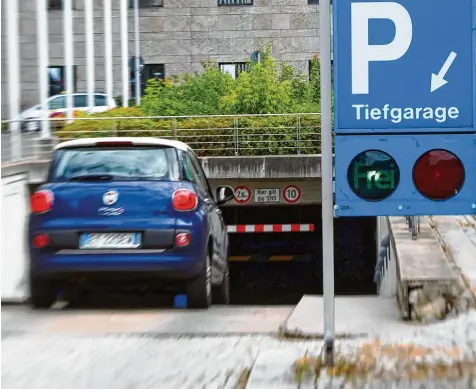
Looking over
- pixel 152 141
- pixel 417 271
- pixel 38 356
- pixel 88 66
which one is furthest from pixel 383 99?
pixel 88 66

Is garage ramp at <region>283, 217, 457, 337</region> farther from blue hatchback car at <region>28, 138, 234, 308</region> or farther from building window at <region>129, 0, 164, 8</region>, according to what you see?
building window at <region>129, 0, 164, 8</region>

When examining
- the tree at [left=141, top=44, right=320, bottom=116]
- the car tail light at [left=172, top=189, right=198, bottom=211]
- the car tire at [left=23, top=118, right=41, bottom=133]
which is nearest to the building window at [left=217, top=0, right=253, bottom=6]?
the tree at [left=141, top=44, right=320, bottom=116]

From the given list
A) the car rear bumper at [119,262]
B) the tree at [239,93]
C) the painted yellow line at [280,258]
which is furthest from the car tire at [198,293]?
the painted yellow line at [280,258]

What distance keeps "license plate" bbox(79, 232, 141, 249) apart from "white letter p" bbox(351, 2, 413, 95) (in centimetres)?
385

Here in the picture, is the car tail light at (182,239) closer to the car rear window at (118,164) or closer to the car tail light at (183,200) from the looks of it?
the car tail light at (183,200)

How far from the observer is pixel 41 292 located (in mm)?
8570

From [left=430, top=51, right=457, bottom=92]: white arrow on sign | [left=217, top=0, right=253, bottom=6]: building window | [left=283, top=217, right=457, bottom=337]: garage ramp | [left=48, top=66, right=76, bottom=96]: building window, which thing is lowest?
[left=283, top=217, right=457, bottom=337]: garage ramp

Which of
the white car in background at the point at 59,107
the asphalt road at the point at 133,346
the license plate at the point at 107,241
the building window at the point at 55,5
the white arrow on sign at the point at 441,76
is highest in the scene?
the building window at the point at 55,5

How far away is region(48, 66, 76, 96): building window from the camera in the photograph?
63.5ft

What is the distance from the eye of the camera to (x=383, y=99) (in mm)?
4867

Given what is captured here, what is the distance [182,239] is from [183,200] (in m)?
0.34

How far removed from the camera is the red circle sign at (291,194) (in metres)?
16.5

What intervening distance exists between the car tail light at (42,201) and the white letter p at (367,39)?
13.7 feet

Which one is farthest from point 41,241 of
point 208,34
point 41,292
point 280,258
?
point 208,34
